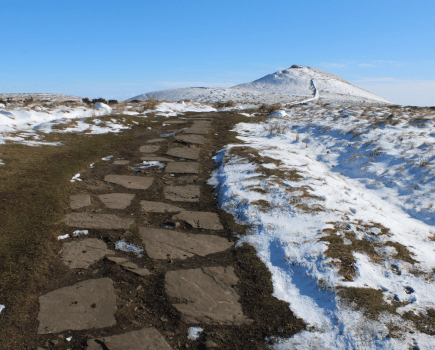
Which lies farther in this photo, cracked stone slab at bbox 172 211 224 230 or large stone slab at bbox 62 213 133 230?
cracked stone slab at bbox 172 211 224 230

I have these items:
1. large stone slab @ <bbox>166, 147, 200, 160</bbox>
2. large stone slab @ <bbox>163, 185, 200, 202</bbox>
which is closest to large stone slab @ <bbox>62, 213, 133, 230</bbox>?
large stone slab @ <bbox>163, 185, 200, 202</bbox>

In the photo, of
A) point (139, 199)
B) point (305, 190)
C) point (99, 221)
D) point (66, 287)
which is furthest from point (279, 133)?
point (66, 287)

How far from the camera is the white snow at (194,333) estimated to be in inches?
70.8

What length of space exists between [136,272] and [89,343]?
0.70 metres

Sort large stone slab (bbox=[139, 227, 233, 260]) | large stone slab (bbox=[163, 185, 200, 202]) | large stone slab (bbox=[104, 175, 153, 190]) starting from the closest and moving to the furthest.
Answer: large stone slab (bbox=[139, 227, 233, 260])
large stone slab (bbox=[163, 185, 200, 202])
large stone slab (bbox=[104, 175, 153, 190])

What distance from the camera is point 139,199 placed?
3703mm

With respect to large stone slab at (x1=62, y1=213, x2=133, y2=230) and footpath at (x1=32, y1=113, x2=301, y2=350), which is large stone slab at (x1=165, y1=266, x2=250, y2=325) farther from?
large stone slab at (x1=62, y1=213, x2=133, y2=230)

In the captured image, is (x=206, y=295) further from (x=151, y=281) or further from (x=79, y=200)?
(x=79, y=200)

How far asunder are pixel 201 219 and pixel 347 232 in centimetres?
155

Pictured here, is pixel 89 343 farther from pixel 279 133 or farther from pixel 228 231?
pixel 279 133

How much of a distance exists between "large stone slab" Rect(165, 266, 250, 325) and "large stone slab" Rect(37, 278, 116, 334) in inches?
17.3

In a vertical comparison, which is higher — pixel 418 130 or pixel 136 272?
pixel 418 130

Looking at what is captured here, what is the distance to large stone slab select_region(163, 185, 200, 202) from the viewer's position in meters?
3.79

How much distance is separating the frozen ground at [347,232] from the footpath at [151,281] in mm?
263
